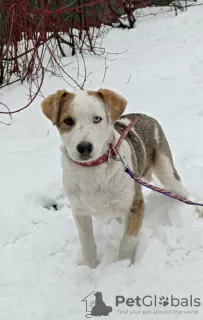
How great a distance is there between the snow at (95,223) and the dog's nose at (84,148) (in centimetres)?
102

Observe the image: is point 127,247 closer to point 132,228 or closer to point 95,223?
point 132,228

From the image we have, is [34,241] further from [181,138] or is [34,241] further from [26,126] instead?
[26,126]

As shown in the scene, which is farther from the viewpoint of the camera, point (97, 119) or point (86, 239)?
point (86, 239)

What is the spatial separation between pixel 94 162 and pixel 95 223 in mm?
1117

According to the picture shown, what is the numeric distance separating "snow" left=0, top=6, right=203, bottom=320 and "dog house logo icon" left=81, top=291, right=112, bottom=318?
0.13 ft

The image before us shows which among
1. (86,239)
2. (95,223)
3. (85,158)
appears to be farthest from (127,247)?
(85,158)

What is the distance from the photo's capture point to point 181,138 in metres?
5.21

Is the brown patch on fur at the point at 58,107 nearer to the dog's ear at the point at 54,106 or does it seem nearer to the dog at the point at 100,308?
the dog's ear at the point at 54,106

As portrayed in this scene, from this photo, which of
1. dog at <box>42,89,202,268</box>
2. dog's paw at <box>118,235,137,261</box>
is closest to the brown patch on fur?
dog at <box>42,89,202,268</box>

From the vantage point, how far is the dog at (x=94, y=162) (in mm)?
2752

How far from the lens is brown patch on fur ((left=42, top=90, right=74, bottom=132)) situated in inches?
113

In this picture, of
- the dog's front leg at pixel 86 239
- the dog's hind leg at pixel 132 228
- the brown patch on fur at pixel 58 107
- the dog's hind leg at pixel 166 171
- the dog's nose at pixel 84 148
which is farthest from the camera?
the dog's hind leg at pixel 166 171

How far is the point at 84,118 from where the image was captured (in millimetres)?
2760

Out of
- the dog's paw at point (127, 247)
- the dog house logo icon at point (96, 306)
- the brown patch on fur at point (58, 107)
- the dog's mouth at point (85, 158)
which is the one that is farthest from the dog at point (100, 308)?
the brown patch on fur at point (58, 107)
